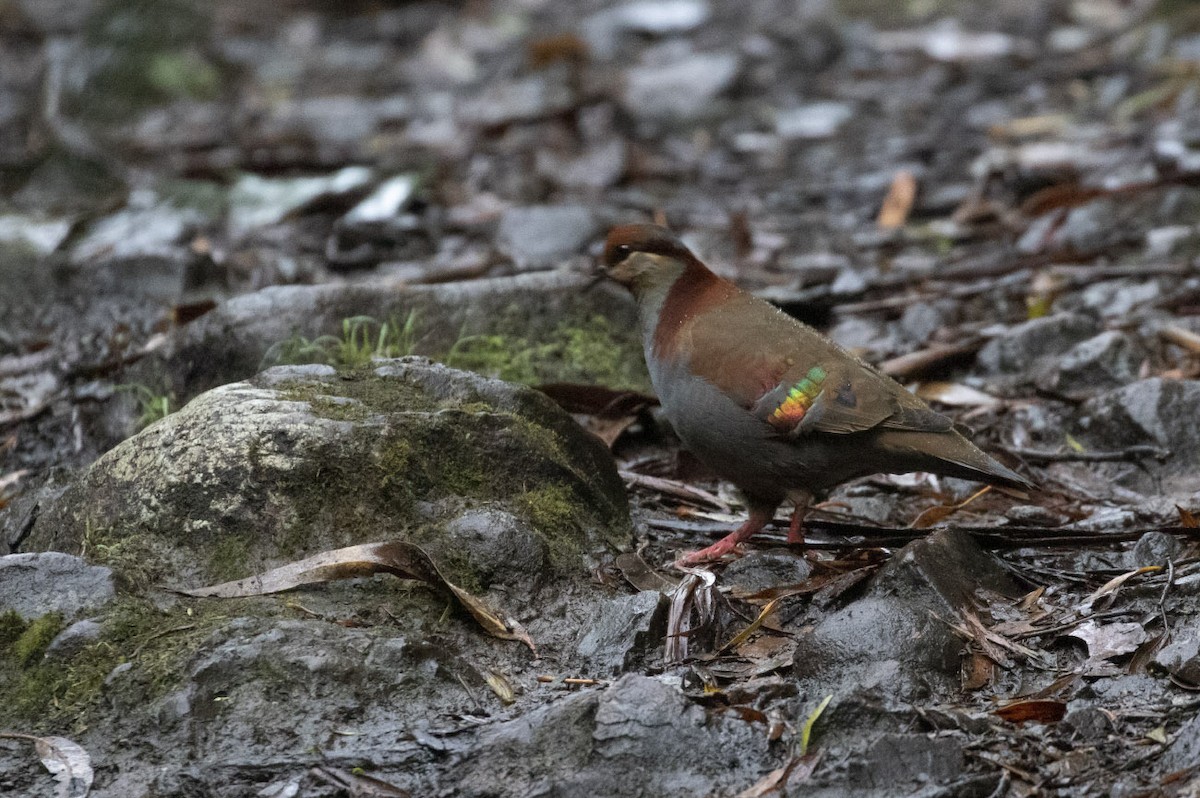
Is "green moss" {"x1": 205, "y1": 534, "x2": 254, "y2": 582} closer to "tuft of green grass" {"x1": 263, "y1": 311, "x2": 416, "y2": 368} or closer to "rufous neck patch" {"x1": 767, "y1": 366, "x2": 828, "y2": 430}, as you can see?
"tuft of green grass" {"x1": 263, "y1": 311, "x2": 416, "y2": 368}

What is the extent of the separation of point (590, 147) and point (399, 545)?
266 inches

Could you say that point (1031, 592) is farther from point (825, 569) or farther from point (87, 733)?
point (87, 733)

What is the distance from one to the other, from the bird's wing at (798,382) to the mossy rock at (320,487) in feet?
1.86

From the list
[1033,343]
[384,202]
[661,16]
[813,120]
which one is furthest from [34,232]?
[661,16]

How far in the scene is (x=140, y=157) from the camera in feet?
35.4

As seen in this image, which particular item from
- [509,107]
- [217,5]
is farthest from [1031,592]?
[217,5]

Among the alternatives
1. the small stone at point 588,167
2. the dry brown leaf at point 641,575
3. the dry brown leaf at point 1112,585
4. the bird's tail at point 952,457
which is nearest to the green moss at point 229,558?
the dry brown leaf at point 641,575

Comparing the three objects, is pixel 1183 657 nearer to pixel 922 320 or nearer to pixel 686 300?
pixel 686 300

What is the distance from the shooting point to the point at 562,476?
14.5 ft

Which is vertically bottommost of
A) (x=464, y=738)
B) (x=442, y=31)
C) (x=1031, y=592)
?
(x=442, y=31)

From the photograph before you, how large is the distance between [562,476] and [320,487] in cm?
77

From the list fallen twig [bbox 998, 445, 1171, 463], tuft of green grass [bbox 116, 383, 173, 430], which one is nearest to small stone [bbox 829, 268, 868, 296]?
fallen twig [bbox 998, 445, 1171, 463]

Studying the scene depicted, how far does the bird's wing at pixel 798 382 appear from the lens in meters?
4.24

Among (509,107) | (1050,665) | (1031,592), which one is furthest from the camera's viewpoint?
(509,107)
